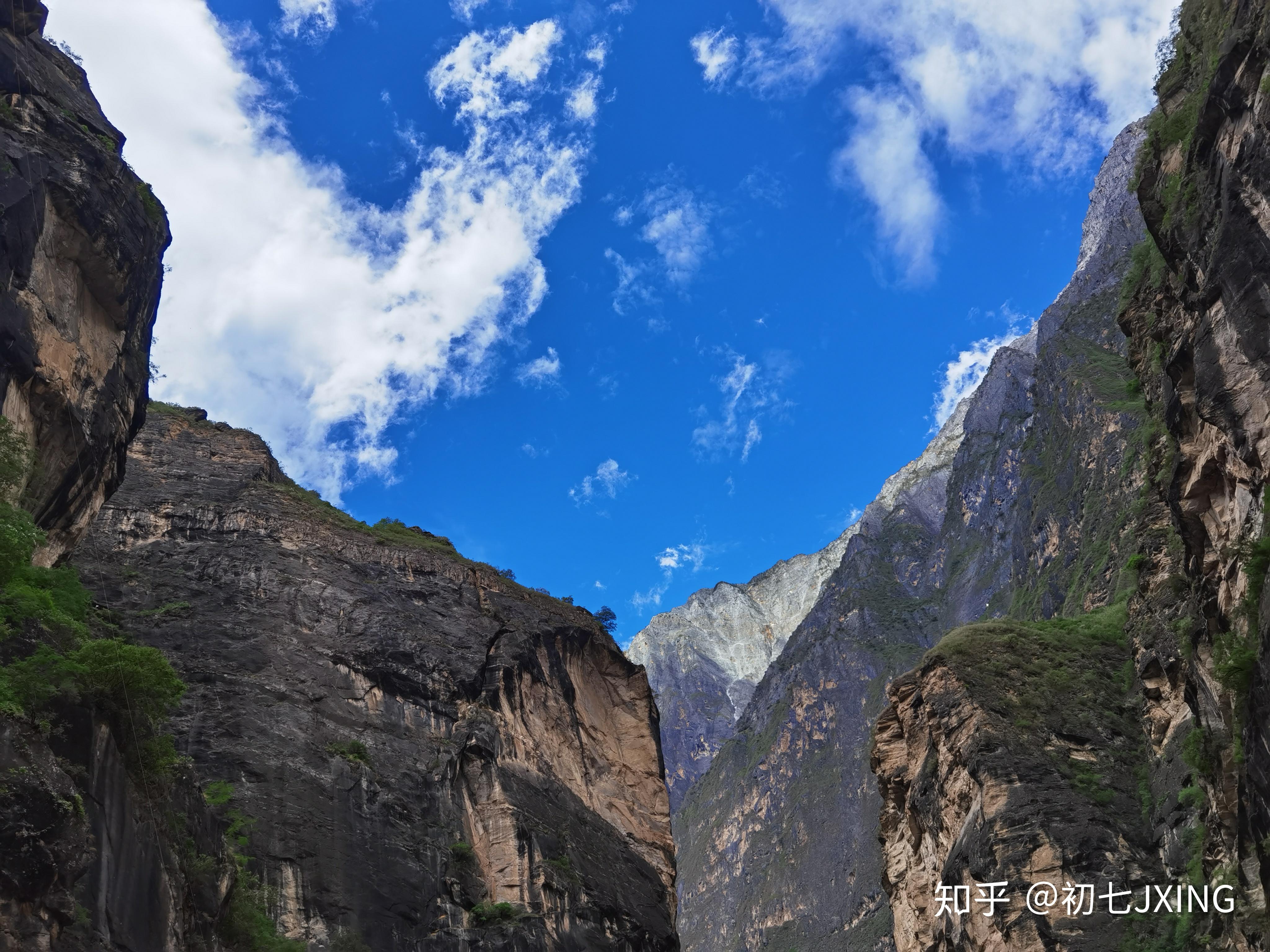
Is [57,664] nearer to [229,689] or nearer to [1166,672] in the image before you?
[229,689]

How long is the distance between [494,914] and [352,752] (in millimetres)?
6946

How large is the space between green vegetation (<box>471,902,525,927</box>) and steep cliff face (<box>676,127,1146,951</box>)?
160ft

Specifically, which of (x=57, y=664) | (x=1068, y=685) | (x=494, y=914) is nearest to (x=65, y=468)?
(x=57, y=664)

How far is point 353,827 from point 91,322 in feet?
54.2

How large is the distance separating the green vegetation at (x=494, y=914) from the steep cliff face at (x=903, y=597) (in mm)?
48899

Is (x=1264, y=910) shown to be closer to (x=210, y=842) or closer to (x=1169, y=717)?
Result: (x=1169, y=717)

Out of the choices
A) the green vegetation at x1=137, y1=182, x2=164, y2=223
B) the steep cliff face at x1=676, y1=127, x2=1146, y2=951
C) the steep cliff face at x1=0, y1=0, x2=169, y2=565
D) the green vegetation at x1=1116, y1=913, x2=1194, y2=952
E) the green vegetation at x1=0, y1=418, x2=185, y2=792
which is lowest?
the green vegetation at x1=1116, y1=913, x2=1194, y2=952

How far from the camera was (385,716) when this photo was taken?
40.6m

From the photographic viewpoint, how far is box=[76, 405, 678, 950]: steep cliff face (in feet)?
113

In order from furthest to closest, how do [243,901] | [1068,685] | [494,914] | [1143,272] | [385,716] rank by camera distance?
[1068,685]
[1143,272]
[385,716]
[494,914]
[243,901]

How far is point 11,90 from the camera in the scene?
2723cm

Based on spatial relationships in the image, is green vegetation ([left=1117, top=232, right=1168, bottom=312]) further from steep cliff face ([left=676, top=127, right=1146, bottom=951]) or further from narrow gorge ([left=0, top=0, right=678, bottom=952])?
steep cliff face ([left=676, top=127, right=1146, bottom=951])

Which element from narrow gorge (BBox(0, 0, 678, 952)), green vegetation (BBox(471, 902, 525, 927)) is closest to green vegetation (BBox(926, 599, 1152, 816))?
narrow gorge (BBox(0, 0, 678, 952))

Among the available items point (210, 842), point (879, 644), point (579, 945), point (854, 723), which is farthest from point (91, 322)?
point (879, 644)
